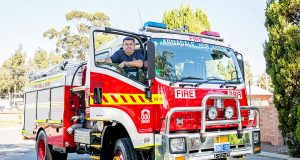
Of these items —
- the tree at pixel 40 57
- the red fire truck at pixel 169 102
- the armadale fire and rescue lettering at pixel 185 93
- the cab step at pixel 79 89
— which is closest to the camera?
the red fire truck at pixel 169 102

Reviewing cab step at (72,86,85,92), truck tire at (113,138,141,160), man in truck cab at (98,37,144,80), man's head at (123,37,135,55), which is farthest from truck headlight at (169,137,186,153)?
cab step at (72,86,85,92)

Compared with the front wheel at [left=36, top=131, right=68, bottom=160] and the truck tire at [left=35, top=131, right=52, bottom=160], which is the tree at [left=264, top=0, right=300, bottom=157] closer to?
the front wheel at [left=36, top=131, right=68, bottom=160]

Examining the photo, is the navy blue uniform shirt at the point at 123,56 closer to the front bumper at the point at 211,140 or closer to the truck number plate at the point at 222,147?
the front bumper at the point at 211,140

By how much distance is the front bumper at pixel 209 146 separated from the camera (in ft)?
18.5

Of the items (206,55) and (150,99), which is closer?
(150,99)

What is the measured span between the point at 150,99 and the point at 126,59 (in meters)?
1.01

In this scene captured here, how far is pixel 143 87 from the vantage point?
620 centimetres

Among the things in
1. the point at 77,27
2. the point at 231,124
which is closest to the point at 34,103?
the point at 231,124

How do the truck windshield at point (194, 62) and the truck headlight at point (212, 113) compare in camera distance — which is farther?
the truck windshield at point (194, 62)

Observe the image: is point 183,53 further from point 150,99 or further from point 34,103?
point 34,103

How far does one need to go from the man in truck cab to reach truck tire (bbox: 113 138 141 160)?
1163 mm

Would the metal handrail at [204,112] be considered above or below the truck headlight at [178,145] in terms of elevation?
above

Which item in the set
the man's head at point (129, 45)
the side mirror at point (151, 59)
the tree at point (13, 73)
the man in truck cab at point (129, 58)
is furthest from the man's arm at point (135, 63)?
the tree at point (13, 73)

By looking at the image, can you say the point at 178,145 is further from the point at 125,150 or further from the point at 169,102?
the point at 125,150
